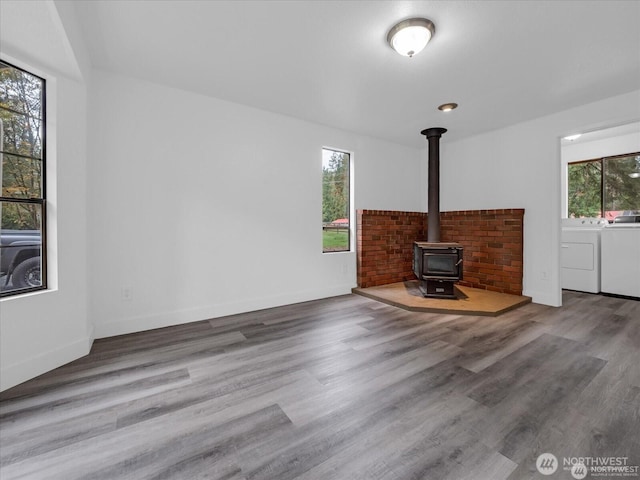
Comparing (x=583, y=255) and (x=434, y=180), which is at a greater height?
(x=434, y=180)

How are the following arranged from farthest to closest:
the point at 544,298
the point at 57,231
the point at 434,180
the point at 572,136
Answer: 1. the point at 434,180
2. the point at 572,136
3. the point at 544,298
4. the point at 57,231

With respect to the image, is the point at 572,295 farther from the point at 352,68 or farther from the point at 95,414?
the point at 95,414

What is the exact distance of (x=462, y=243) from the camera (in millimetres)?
4395

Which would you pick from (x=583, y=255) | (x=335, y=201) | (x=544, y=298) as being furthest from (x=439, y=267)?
(x=583, y=255)

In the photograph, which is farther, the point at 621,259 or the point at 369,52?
the point at 621,259

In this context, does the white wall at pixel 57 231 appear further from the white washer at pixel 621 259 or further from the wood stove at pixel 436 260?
the white washer at pixel 621 259

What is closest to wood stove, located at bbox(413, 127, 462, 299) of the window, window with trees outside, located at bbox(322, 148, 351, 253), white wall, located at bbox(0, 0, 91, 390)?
window with trees outside, located at bbox(322, 148, 351, 253)

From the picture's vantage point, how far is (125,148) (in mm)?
2535

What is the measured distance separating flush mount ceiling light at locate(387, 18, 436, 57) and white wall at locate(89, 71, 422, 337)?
1794 millimetres

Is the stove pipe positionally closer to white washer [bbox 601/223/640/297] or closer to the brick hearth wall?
the brick hearth wall

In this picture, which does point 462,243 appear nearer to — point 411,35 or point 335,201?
point 335,201

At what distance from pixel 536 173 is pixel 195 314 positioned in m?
4.67

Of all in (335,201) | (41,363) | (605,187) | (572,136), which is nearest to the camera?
(41,363)

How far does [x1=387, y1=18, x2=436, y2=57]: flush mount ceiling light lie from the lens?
1.86 metres
